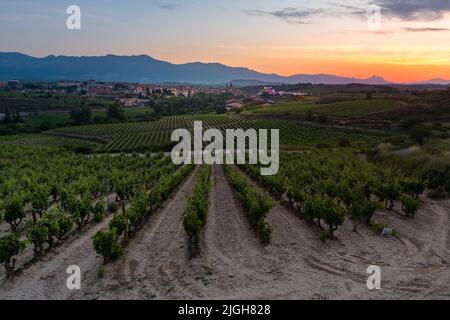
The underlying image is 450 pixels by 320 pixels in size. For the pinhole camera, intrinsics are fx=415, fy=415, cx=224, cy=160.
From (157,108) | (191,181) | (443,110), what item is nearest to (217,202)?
(191,181)

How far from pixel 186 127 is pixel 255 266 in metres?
81.5

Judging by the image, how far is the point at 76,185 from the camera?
2927cm

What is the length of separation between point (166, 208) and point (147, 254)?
879cm

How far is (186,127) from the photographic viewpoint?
9606cm

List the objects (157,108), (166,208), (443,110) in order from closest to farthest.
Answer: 1. (166,208)
2. (443,110)
3. (157,108)

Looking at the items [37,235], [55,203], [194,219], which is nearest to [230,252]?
[194,219]

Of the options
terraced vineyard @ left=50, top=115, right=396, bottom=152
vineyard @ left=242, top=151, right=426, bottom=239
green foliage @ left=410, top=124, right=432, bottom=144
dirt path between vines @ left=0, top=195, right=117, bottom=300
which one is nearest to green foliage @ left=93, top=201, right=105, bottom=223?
dirt path between vines @ left=0, top=195, right=117, bottom=300

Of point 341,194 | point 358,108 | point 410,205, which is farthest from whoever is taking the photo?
point 358,108

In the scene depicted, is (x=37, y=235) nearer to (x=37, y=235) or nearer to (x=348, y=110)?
(x=37, y=235)

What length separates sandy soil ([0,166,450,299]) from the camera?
13.8m

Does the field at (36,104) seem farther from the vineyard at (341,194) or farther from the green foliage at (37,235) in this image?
the green foliage at (37,235)

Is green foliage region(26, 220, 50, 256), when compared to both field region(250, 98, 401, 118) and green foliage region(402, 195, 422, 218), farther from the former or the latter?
field region(250, 98, 401, 118)

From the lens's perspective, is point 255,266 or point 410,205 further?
point 410,205
